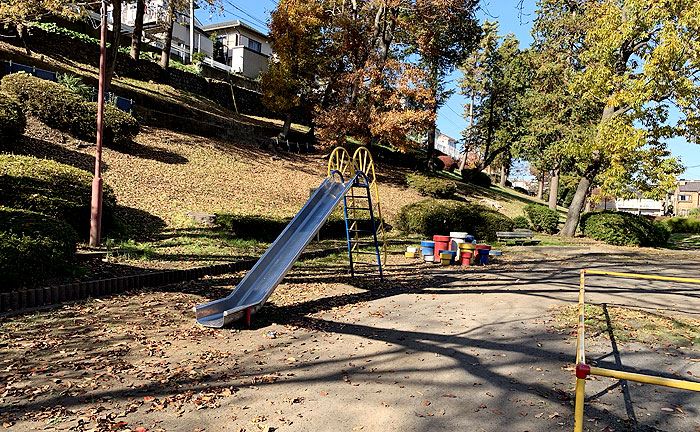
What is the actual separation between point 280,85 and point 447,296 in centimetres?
1896

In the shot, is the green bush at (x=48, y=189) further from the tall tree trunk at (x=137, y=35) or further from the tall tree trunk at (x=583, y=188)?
the tall tree trunk at (x=583, y=188)

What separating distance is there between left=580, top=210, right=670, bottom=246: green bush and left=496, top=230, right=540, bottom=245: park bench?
3285 millimetres

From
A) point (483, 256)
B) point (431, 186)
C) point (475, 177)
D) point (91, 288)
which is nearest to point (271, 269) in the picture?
point (91, 288)

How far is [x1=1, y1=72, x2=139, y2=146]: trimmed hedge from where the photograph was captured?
13742mm

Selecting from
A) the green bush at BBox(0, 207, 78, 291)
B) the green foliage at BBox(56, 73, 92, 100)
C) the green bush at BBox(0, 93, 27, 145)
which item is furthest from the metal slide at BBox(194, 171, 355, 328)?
the green foliage at BBox(56, 73, 92, 100)

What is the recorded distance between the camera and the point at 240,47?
130 feet

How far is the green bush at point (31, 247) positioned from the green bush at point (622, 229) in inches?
820

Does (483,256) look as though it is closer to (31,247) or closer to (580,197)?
(580,197)

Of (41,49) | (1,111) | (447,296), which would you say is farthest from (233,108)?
(447,296)

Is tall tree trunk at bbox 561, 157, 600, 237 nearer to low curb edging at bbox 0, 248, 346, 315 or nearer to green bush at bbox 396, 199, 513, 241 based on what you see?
green bush at bbox 396, 199, 513, 241

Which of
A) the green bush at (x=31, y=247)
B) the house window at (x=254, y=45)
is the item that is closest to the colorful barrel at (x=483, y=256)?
the green bush at (x=31, y=247)

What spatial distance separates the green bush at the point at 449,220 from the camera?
18.3 m

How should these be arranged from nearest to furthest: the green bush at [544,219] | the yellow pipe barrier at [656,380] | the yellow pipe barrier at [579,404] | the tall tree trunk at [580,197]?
the yellow pipe barrier at [656,380] → the yellow pipe barrier at [579,404] → the tall tree trunk at [580,197] → the green bush at [544,219]

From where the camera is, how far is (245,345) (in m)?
5.54
